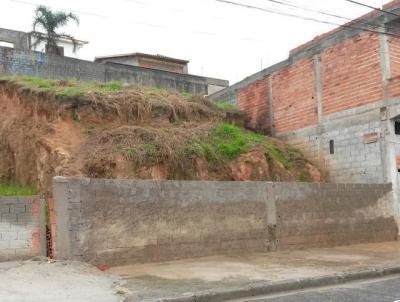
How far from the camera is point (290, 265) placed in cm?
995

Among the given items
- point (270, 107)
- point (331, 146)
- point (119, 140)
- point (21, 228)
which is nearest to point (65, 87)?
point (119, 140)

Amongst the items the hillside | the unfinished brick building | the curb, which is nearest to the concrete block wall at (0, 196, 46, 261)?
the curb

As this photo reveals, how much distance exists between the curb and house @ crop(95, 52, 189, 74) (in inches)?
992

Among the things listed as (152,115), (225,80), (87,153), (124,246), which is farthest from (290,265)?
(225,80)

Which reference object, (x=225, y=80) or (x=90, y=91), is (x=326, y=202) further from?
(x=225, y=80)

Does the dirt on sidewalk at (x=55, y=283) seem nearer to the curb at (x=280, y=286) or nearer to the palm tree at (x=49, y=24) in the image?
the curb at (x=280, y=286)

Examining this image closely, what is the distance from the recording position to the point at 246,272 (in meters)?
9.04

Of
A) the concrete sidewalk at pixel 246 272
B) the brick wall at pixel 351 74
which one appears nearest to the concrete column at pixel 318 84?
the brick wall at pixel 351 74

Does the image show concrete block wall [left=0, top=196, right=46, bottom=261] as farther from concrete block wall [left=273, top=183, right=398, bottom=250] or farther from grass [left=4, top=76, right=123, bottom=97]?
grass [left=4, top=76, right=123, bottom=97]

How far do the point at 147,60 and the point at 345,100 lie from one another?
61.7 feet

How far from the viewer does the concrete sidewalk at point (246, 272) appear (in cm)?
738

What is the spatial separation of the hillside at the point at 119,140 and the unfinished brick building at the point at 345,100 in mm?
1200

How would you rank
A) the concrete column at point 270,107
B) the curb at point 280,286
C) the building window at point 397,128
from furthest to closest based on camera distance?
the concrete column at point 270,107 < the building window at point 397,128 < the curb at point 280,286

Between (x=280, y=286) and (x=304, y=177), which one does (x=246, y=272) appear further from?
(x=304, y=177)
